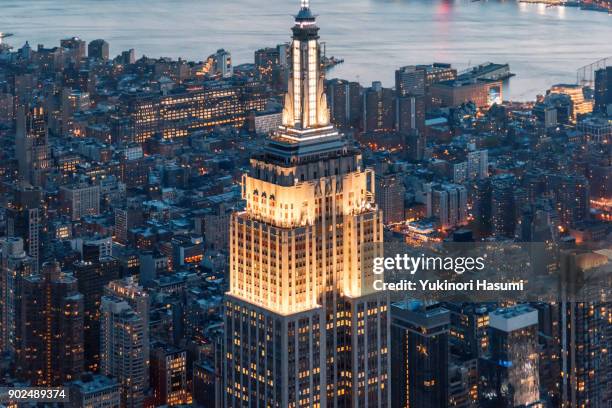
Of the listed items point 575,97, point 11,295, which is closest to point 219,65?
point 575,97

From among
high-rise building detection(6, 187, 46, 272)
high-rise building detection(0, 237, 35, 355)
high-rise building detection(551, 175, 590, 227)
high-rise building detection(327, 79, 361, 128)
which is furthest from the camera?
high-rise building detection(327, 79, 361, 128)

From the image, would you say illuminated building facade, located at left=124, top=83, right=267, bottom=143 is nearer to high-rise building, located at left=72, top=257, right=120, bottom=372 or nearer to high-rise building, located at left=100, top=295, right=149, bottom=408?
high-rise building, located at left=72, top=257, right=120, bottom=372

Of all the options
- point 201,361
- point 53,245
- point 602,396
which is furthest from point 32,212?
point 602,396

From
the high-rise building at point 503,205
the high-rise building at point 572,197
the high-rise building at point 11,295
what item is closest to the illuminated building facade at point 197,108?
the high-rise building at point 503,205

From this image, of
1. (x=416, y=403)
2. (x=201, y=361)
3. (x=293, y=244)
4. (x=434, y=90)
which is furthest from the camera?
(x=434, y=90)

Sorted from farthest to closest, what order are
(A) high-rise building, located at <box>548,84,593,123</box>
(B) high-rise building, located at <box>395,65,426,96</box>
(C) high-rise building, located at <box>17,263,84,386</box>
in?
(B) high-rise building, located at <box>395,65,426,96</box>, (A) high-rise building, located at <box>548,84,593,123</box>, (C) high-rise building, located at <box>17,263,84,386</box>

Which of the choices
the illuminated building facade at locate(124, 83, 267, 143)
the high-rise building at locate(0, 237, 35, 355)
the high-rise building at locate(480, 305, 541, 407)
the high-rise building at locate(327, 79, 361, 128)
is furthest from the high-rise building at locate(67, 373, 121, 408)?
the illuminated building facade at locate(124, 83, 267, 143)

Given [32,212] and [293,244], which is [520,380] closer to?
[293,244]
